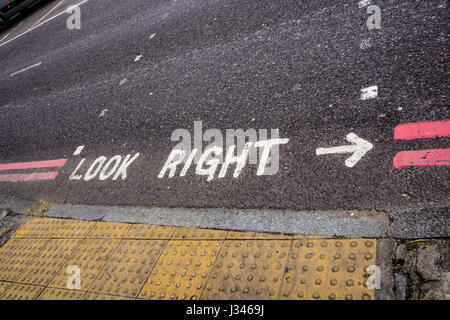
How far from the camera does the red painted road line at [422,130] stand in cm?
273

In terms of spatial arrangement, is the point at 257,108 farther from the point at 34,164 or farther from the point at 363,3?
the point at 34,164

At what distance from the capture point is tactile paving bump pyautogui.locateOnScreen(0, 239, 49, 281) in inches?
139

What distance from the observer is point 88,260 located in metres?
3.19

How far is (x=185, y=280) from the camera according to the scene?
102 inches

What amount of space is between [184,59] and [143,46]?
1.53m

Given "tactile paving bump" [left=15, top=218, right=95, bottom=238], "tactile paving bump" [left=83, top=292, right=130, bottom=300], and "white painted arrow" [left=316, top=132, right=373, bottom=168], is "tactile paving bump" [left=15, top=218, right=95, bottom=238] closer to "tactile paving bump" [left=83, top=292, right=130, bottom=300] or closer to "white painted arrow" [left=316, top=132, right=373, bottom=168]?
"tactile paving bump" [left=83, top=292, right=130, bottom=300]

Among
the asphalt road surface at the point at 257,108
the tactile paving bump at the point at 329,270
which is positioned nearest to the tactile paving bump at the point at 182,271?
the asphalt road surface at the point at 257,108

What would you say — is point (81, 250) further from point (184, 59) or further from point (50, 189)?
point (184, 59)

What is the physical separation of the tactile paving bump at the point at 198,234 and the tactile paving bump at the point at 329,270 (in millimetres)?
662

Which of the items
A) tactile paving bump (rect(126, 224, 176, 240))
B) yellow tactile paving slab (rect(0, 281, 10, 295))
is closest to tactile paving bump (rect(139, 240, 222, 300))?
tactile paving bump (rect(126, 224, 176, 240))

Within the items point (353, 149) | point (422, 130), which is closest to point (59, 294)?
point (353, 149)

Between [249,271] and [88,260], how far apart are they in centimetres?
167

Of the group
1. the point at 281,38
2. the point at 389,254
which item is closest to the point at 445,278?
the point at 389,254

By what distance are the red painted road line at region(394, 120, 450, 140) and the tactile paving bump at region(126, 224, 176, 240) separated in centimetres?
220
